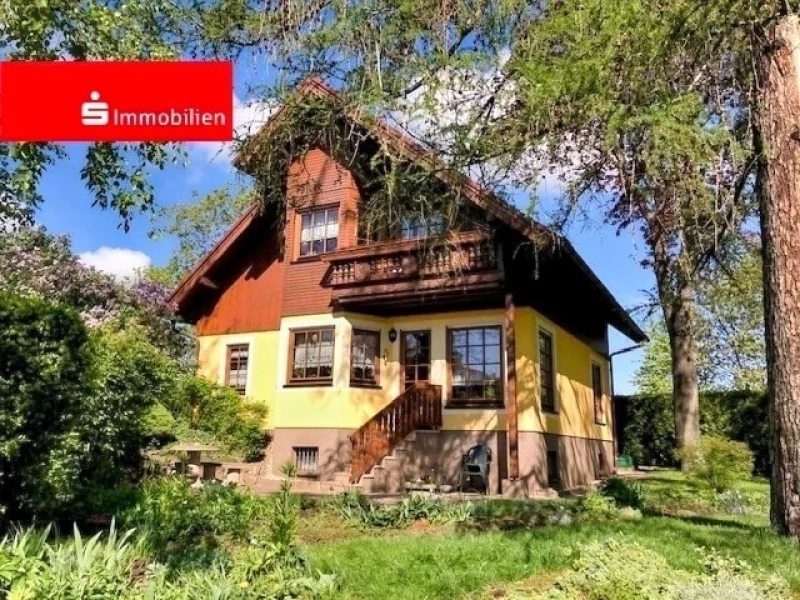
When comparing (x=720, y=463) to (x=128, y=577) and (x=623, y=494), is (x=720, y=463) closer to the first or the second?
(x=623, y=494)

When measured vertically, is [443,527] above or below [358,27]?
below

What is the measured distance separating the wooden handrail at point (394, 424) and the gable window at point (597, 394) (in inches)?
244

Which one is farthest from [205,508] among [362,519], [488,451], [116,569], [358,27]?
[488,451]

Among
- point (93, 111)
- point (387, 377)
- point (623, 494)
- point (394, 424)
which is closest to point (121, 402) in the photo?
point (93, 111)

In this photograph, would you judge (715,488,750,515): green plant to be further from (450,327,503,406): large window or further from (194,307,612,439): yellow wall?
(450,327,503,406): large window

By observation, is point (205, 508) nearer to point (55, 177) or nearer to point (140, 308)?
point (55, 177)

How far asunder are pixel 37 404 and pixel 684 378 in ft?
50.4

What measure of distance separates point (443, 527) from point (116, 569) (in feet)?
13.8

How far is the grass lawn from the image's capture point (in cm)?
505

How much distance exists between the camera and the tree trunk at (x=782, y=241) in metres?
6.50

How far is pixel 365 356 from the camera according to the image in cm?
1535

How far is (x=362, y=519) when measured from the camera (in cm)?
800

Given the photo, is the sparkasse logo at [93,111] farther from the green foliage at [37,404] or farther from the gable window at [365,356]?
the gable window at [365,356]

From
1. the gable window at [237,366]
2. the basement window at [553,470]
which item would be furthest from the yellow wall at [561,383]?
the gable window at [237,366]
